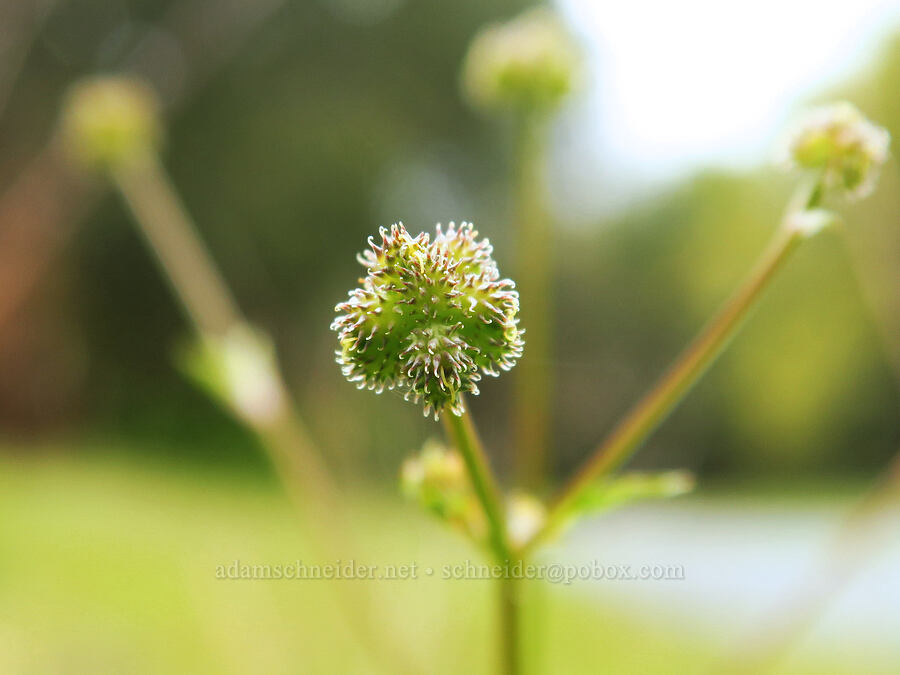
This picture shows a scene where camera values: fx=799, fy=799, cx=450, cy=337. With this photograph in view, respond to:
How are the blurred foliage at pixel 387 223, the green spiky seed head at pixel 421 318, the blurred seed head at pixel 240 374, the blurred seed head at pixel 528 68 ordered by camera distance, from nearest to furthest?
the green spiky seed head at pixel 421 318, the blurred seed head at pixel 240 374, the blurred seed head at pixel 528 68, the blurred foliage at pixel 387 223

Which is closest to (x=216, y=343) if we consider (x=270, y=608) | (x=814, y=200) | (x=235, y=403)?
(x=235, y=403)

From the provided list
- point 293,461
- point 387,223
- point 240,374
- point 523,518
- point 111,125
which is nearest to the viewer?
point 523,518

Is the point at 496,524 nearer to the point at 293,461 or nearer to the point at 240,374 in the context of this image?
the point at 293,461

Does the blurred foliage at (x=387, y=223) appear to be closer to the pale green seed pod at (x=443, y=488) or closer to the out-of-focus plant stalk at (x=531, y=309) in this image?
the out-of-focus plant stalk at (x=531, y=309)

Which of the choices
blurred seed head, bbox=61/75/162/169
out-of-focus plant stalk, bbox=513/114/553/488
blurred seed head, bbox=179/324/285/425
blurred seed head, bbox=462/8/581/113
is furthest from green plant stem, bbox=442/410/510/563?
blurred seed head, bbox=61/75/162/169

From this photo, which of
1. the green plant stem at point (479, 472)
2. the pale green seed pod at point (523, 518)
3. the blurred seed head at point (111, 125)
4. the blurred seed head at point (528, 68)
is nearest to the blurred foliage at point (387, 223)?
the blurred seed head at point (111, 125)

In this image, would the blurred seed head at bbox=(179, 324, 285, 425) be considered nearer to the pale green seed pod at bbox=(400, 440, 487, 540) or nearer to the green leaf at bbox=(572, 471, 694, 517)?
the pale green seed pod at bbox=(400, 440, 487, 540)

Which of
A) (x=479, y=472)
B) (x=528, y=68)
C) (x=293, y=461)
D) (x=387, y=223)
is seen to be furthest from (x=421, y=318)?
(x=387, y=223)
